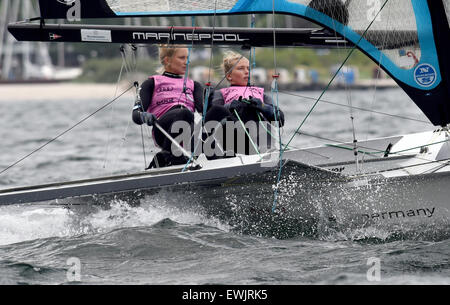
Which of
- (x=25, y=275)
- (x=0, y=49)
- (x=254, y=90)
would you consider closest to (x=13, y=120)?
(x=254, y=90)

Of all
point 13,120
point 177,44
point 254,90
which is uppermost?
point 177,44

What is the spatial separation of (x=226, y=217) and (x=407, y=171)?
0.97 meters

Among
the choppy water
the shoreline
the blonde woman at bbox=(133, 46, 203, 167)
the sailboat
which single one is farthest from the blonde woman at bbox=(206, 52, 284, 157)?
the shoreline

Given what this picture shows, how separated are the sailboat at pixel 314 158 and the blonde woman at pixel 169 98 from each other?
367 millimetres

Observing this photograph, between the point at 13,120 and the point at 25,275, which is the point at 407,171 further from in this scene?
the point at 13,120

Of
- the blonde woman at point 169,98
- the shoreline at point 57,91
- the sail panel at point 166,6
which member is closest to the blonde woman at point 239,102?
the blonde woman at point 169,98

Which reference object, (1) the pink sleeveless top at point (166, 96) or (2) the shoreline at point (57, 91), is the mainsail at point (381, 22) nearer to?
(1) the pink sleeveless top at point (166, 96)

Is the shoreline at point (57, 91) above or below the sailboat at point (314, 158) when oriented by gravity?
below

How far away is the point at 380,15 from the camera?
13.1 feet

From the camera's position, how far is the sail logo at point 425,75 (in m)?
3.92

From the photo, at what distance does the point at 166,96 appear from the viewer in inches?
178

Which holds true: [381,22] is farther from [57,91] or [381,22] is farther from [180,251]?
[57,91]

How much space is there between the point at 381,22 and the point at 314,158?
93 cm

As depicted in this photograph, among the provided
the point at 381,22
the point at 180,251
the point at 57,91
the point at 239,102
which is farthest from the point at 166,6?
the point at 57,91
